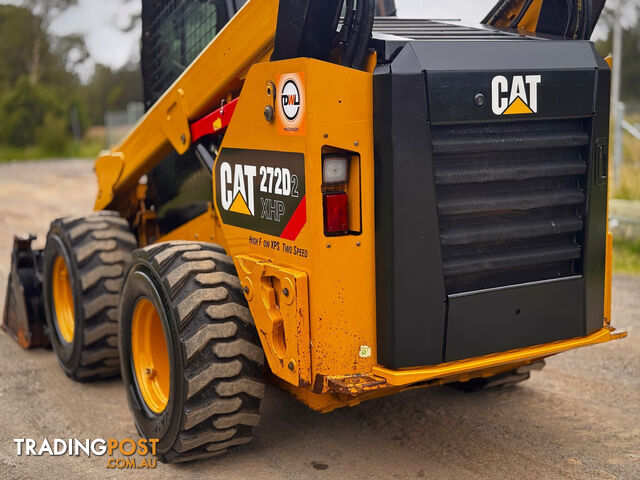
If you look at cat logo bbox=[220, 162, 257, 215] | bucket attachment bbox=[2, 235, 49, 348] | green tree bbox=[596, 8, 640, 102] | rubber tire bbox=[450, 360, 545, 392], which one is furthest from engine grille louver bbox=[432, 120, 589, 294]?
green tree bbox=[596, 8, 640, 102]

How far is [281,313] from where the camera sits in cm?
367

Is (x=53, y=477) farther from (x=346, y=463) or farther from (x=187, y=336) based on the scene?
(x=346, y=463)

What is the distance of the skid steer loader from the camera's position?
350 centimetres

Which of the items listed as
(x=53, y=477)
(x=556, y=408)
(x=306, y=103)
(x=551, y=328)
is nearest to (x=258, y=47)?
(x=306, y=103)

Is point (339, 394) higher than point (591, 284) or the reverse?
the reverse

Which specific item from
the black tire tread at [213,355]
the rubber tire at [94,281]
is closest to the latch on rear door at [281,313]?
the black tire tread at [213,355]

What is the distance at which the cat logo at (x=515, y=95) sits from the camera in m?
3.62

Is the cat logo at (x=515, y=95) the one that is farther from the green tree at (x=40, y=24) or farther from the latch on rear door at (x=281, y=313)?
the green tree at (x=40, y=24)

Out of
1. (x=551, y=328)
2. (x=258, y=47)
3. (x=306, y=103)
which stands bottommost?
(x=551, y=328)

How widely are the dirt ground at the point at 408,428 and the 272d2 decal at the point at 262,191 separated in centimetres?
123

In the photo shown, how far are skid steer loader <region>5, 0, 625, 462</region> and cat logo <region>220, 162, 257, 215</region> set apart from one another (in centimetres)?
1

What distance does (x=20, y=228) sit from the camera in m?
12.5

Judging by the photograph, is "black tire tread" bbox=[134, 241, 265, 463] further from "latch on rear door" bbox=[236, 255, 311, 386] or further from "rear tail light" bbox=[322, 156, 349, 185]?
"rear tail light" bbox=[322, 156, 349, 185]

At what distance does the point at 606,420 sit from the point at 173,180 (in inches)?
118
